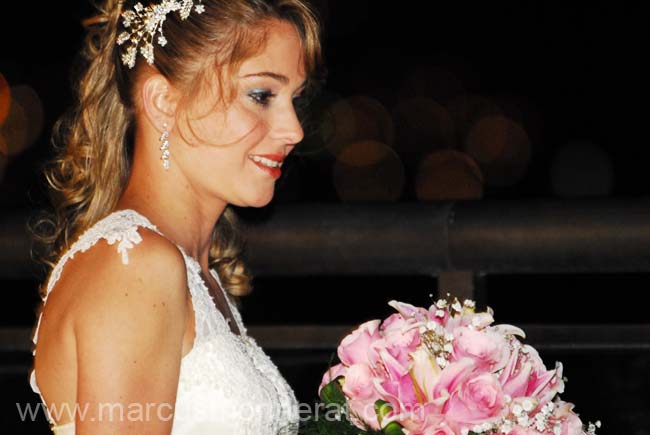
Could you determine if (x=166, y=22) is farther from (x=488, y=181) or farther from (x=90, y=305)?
(x=488, y=181)

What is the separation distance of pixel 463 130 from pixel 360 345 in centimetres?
4635

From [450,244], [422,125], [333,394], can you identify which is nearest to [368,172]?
[422,125]

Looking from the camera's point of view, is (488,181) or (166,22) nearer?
(166,22)

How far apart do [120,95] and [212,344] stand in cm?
73

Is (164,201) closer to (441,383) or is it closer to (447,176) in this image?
(441,383)

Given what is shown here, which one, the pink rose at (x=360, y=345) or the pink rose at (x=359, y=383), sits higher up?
the pink rose at (x=360, y=345)

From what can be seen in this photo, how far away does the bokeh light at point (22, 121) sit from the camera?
26.8 metres

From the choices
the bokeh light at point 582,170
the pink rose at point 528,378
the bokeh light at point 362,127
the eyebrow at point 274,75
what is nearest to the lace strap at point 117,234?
the eyebrow at point 274,75

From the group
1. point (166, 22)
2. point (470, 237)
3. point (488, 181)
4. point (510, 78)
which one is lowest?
point (470, 237)

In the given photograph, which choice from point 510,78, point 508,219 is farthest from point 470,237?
point 510,78

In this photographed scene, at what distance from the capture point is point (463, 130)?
4759 centimetres

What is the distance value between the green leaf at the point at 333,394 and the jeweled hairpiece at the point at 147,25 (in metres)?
0.92

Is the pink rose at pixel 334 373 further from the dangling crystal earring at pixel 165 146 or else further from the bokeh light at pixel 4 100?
the bokeh light at pixel 4 100

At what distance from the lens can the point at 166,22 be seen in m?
2.39
